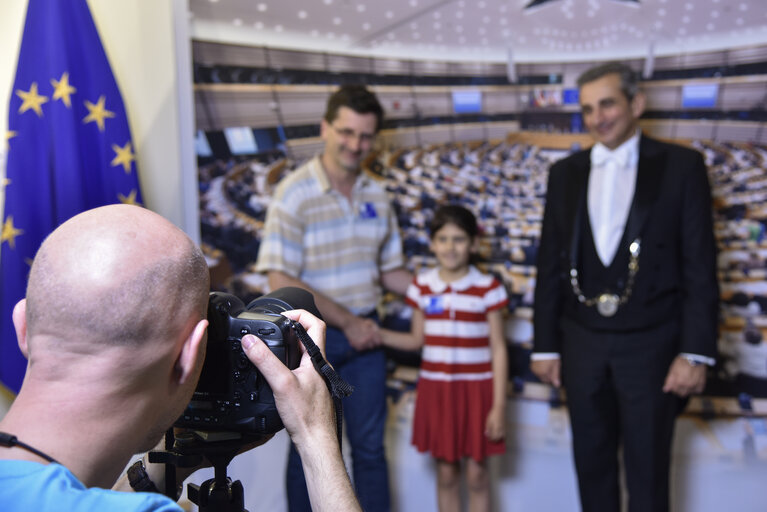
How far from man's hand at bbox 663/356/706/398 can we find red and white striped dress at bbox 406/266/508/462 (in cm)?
68

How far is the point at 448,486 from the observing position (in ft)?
8.78

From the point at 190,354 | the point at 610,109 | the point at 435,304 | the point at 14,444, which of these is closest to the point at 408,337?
the point at 435,304

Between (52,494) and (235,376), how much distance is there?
14.5 inches

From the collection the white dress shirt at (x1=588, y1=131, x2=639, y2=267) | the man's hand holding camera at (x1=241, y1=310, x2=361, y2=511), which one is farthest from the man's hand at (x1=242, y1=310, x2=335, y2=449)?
the white dress shirt at (x1=588, y1=131, x2=639, y2=267)

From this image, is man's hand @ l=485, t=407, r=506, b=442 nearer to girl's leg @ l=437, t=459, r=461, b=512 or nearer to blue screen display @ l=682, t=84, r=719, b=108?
girl's leg @ l=437, t=459, r=461, b=512

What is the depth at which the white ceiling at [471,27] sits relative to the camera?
8.53ft

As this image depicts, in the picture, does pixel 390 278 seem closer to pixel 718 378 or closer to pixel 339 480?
pixel 718 378

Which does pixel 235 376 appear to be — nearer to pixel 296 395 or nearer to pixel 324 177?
pixel 296 395

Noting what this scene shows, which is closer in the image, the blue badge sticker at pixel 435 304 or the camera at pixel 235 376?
the camera at pixel 235 376

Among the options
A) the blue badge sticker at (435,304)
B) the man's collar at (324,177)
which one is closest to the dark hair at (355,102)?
the man's collar at (324,177)

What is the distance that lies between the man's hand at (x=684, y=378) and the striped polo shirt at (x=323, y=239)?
114 cm

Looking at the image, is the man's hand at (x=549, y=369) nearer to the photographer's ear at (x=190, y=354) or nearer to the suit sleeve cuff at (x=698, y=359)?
the suit sleeve cuff at (x=698, y=359)

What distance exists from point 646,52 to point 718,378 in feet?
4.39

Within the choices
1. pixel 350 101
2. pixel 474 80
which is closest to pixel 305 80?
pixel 350 101
